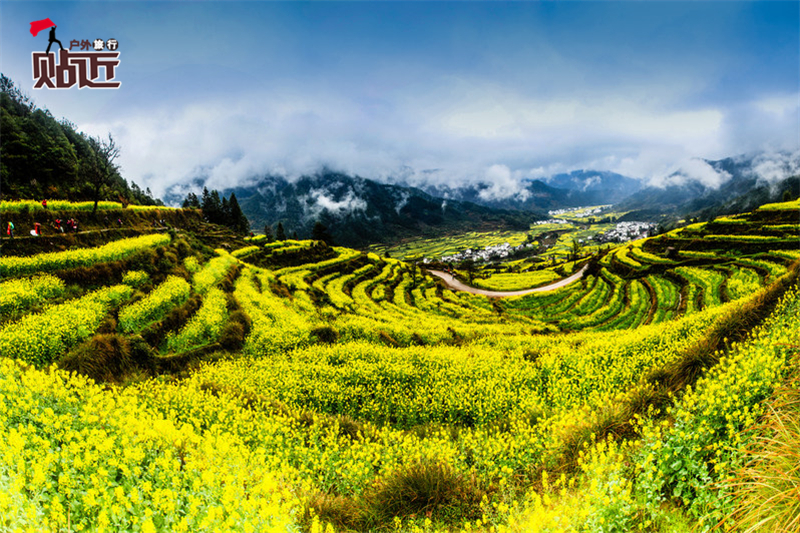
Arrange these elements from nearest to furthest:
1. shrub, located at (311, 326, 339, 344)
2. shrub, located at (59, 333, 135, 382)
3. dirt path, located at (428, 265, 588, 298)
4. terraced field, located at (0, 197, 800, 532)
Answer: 1. terraced field, located at (0, 197, 800, 532)
2. shrub, located at (59, 333, 135, 382)
3. shrub, located at (311, 326, 339, 344)
4. dirt path, located at (428, 265, 588, 298)

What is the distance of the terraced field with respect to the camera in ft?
12.0

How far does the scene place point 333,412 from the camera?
34.2 feet

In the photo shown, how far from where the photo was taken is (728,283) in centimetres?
3838

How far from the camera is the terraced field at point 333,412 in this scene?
3654 millimetres

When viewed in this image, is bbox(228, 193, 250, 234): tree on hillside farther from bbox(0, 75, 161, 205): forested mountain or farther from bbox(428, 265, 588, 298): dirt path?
bbox(428, 265, 588, 298): dirt path

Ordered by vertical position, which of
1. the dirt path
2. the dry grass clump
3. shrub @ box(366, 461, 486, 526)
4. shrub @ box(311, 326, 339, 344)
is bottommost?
the dirt path

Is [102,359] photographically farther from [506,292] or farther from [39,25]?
[506,292]

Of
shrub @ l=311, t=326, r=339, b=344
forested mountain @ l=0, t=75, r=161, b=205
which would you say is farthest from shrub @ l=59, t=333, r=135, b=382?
forested mountain @ l=0, t=75, r=161, b=205

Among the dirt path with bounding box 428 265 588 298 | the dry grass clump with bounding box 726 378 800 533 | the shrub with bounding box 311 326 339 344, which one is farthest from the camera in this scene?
the dirt path with bounding box 428 265 588 298

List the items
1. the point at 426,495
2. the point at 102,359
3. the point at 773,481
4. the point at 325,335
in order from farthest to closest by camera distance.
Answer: the point at 325,335, the point at 102,359, the point at 426,495, the point at 773,481

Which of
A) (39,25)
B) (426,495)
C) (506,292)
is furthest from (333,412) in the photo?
(506,292)

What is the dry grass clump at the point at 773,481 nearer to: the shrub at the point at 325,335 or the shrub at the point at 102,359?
the shrub at the point at 325,335

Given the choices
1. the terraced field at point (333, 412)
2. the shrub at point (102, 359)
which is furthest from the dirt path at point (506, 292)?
the shrub at point (102, 359)

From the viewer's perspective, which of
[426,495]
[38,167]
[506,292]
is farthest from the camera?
[506,292]
